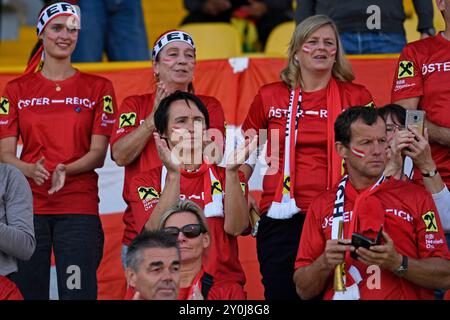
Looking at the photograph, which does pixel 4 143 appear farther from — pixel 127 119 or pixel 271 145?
pixel 271 145

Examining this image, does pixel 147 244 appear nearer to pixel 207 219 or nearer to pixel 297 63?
pixel 207 219

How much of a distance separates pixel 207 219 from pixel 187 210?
25cm

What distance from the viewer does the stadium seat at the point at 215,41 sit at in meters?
10.0

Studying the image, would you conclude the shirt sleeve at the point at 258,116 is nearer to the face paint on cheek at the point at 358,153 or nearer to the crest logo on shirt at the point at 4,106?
the face paint on cheek at the point at 358,153

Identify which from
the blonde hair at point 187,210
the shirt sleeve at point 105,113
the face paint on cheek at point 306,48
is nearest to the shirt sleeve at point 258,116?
the face paint on cheek at point 306,48

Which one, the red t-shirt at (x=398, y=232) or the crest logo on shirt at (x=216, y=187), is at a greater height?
the crest logo on shirt at (x=216, y=187)

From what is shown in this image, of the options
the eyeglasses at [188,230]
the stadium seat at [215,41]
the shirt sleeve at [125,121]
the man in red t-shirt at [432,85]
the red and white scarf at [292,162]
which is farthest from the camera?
the stadium seat at [215,41]

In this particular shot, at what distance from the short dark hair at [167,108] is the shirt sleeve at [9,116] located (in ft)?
3.47

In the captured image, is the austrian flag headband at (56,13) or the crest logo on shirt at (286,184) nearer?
the crest logo on shirt at (286,184)

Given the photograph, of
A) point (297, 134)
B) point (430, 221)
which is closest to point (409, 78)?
point (297, 134)

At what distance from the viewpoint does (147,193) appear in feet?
20.8

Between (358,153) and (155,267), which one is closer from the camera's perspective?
(155,267)

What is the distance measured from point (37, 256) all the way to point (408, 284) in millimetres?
2202

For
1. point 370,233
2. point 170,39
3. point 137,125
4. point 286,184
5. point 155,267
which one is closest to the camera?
point 155,267
